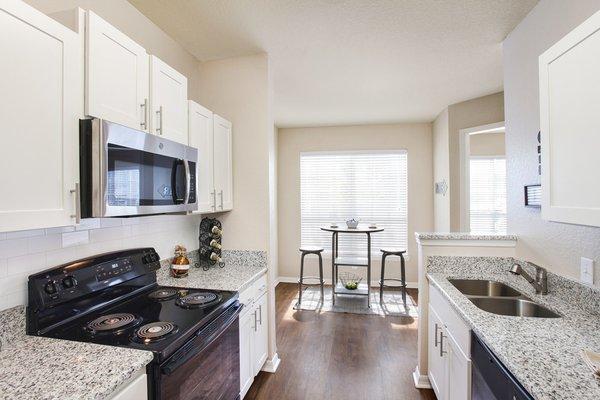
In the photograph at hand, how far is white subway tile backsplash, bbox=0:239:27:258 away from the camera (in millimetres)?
1176

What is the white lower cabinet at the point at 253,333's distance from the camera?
198 centimetres

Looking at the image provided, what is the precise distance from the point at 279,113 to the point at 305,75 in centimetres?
134

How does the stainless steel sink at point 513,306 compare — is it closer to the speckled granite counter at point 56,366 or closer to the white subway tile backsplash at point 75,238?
the speckled granite counter at point 56,366

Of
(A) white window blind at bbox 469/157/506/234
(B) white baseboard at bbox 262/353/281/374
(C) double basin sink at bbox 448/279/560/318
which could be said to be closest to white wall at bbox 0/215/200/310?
(B) white baseboard at bbox 262/353/281/374

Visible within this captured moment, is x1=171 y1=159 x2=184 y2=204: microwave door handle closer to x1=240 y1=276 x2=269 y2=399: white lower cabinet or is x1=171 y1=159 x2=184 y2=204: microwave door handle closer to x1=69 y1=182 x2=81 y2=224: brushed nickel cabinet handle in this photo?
x1=69 y1=182 x2=81 y2=224: brushed nickel cabinet handle

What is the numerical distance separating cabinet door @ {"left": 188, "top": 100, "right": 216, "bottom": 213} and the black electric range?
1.62 ft

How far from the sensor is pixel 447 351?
5.71ft

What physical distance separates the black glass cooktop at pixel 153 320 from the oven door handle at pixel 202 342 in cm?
3

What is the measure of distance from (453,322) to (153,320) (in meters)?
1.53

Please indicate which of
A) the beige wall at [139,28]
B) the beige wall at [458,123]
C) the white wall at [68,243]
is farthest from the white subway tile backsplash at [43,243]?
the beige wall at [458,123]

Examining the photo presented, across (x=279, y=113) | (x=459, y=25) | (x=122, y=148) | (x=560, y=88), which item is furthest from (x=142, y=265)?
(x=279, y=113)

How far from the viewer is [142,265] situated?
5.99ft

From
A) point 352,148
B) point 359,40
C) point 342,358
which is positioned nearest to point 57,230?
point 359,40

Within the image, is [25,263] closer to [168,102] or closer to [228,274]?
[168,102]
